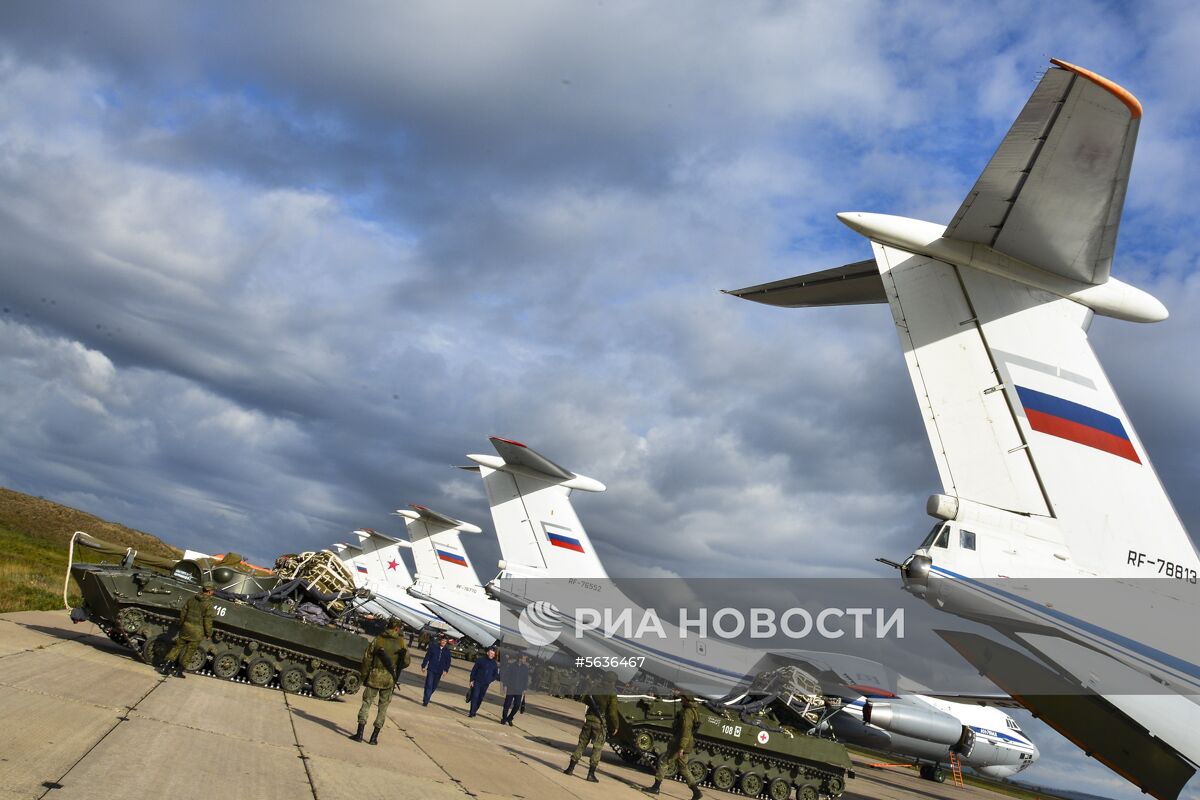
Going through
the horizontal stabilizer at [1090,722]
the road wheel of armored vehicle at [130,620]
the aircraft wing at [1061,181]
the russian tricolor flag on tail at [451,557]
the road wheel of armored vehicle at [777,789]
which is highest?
the aircraft wing at [1061,181]

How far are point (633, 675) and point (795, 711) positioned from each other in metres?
9.07

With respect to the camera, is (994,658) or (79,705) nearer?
(79,705)

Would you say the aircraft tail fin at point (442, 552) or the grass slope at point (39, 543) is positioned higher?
the aircraft tail fin at point (442, 552)

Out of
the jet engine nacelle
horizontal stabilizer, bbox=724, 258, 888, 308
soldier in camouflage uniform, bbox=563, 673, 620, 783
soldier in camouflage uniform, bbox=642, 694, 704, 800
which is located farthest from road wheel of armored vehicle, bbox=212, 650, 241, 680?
the jet engine nacelle

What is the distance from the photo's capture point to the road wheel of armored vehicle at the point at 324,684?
14664 millimetres

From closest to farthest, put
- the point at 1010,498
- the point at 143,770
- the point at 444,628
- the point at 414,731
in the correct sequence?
the point at 143,770 → the point at 1010,498 → the point at 414,731 → the point at 444,628

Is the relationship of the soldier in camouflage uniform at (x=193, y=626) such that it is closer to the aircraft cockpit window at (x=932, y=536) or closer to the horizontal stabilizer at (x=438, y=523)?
the aircraft cockpit window at (x=932, y=536)

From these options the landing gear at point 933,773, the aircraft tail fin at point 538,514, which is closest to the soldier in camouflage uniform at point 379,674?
the aircraft tail fin at point 538,514

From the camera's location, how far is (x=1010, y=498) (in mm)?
8641

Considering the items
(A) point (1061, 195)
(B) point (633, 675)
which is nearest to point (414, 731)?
(A) point (1061, 195)

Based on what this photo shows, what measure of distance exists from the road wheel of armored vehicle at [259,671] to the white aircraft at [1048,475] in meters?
10.9

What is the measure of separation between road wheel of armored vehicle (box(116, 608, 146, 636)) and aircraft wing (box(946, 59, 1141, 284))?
13.4 meters

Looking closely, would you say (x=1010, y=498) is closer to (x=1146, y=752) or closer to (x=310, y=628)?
(x=1146, y=752)

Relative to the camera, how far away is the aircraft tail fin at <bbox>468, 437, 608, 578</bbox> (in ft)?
79.5
